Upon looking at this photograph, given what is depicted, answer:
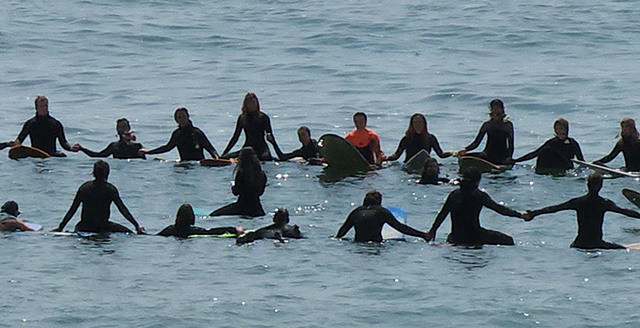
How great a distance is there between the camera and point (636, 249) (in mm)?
19094

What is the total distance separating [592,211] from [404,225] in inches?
110

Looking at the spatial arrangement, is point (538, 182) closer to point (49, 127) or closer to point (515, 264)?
point (515, 264)

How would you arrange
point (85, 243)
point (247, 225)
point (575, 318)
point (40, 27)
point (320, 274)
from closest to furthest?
point (575, 318)
point (320, 274)
point (85, 243)
point (247, 225)
point (40, 27)

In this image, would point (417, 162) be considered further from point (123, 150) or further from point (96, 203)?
point (96, 203)

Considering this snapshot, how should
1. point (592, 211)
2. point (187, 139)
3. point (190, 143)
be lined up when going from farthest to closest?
point (190, 143) → point (187, 139) → point (592, 211)

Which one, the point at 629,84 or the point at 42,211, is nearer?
the point at 42,211

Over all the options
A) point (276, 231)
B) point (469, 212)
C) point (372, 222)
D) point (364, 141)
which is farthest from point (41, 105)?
point (469, 212)

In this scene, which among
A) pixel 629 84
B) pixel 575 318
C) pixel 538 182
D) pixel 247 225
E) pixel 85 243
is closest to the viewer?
pixel 575 318

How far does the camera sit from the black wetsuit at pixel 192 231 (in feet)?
64.4

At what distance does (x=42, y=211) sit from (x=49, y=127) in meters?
4.98

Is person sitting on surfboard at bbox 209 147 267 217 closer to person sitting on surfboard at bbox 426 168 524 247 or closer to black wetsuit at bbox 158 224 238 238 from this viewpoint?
black wetsuit at bbox 158 224 238 238

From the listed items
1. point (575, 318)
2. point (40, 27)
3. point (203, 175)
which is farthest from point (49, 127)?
point (40, 27)

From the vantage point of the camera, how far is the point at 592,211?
18.5m

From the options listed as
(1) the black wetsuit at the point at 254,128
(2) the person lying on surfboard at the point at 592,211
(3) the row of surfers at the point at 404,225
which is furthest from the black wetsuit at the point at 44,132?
(2) the person lying on surfboard at the point at 592,211
